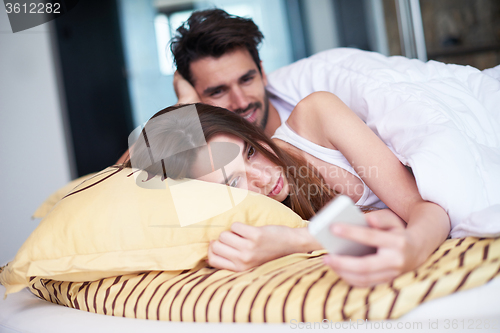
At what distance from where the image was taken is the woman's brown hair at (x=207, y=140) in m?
0.98

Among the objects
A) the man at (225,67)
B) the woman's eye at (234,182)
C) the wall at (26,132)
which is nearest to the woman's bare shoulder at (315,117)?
the woman's eye at (234,182)

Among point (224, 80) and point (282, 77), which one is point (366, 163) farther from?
point (224, 80)

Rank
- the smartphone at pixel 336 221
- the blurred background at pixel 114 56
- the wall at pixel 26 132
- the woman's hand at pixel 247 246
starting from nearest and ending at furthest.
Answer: the smartphone at pixel 336 221 < the woman's hand at pixel 247 246 < the wall at pixel 26 132 < the blurred background at pixel 114 56

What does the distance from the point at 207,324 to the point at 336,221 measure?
11.5 inches

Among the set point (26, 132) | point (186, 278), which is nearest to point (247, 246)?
point (186, 278)

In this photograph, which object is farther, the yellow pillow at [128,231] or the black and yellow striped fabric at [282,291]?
the yellow pillow at [128,231]

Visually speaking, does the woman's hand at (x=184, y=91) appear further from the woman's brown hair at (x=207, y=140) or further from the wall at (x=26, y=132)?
the wall at (x=26, y=132)

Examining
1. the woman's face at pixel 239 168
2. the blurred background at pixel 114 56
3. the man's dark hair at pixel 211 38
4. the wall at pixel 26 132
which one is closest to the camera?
the woman's face at pixel 239 168

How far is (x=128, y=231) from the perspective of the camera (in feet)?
2.47

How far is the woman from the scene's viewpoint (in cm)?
73

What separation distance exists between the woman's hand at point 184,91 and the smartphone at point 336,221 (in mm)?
1294

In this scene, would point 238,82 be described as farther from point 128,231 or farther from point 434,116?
point 128,231

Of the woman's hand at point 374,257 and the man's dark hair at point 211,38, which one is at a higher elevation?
the man's dark hair at point 211,38

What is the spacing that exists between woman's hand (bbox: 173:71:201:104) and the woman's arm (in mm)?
653
